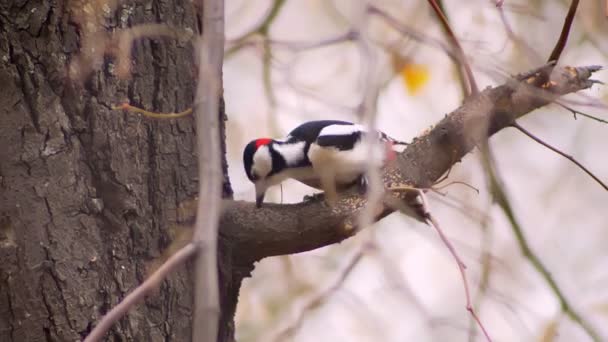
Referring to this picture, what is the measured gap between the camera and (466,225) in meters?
2.38

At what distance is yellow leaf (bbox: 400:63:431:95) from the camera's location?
240cm

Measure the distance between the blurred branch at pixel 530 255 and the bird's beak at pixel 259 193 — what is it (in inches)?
23.2

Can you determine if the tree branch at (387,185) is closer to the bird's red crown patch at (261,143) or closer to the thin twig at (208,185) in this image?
the bird's red crown patch at (261,143)

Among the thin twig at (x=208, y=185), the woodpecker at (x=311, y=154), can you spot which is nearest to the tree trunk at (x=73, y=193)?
the woodpecker at (x=311, y=154)

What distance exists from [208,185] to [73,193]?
1076 mm

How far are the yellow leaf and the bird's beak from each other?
1.68ft

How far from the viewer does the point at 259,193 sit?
8.03ft

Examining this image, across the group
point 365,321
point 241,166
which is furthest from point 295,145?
point 365,321

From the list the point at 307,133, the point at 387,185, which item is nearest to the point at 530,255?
the point at 387,185

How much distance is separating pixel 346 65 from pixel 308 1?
506mm

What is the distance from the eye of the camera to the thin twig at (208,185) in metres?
0.89

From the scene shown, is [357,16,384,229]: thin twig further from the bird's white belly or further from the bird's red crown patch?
the bird's red crown patch

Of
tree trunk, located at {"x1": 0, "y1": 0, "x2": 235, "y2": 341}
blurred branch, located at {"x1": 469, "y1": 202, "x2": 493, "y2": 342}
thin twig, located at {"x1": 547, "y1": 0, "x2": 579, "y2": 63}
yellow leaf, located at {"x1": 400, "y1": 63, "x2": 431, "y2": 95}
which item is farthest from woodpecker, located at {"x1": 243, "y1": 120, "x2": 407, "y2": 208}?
blurred branch, located at {"x1": 469, "y1": 202, "x2": 493, "y2": 342}

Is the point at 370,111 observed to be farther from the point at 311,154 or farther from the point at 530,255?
the point at 311,154
